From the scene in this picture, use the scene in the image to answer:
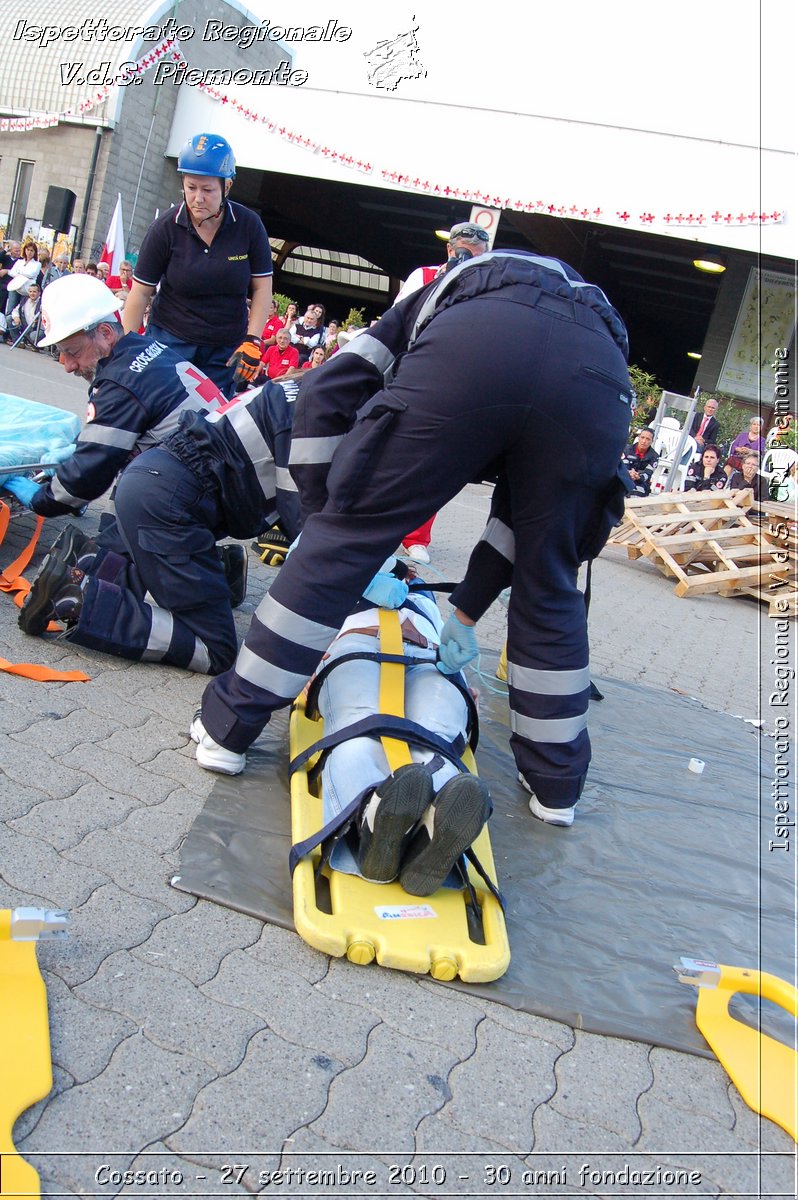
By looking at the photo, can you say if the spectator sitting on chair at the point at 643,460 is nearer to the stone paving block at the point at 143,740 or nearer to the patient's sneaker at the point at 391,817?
the stone paving block at the point at 143,740

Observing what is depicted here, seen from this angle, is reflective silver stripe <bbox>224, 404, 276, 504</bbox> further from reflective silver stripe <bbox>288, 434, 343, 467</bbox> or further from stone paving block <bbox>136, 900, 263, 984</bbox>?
stone paving block <bbox>136, 900, 263, 984</bbox>

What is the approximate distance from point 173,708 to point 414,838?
1.29m

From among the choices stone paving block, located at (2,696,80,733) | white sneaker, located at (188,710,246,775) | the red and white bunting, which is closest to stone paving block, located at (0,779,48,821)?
stone paving block, located at (2,696,80,733)

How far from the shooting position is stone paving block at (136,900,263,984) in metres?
2.02

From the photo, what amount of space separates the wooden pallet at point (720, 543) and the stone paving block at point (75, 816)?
24.2ft

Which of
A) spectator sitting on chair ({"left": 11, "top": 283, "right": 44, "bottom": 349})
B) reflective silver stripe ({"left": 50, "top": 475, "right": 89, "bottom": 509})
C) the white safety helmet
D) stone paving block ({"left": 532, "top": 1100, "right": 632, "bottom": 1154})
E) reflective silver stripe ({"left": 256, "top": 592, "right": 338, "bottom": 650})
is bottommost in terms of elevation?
spectator sitting on chair ({"left": 11, "top": 283, "right": 44, "bottom": 349})

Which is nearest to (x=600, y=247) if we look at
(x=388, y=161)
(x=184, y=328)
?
(x=388, y=161)

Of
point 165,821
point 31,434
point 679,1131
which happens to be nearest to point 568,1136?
point 679,1131

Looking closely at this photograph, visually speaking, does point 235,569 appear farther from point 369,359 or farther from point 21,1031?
point 21,1031

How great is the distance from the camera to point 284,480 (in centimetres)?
347

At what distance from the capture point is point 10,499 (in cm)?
425

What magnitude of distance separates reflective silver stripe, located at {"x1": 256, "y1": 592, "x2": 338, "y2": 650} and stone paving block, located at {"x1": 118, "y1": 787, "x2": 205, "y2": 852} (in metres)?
0.53

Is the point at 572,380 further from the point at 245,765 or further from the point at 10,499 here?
the point at 10,499

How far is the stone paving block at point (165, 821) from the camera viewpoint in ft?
8.07
